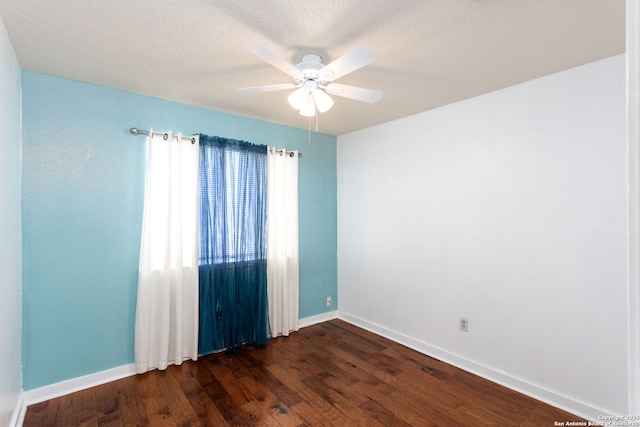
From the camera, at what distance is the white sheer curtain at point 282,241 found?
347 centimetres

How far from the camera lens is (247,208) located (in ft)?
10.7

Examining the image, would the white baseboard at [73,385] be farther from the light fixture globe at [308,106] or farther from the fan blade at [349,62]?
the fan blade at [349,62]

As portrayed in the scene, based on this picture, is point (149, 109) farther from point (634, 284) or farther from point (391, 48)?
point (634, 284)

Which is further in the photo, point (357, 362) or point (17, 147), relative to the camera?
point (357, 362)

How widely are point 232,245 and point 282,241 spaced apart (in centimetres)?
59

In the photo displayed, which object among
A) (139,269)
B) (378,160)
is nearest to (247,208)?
(139,269)

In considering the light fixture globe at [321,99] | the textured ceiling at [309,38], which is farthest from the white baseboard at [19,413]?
the light fixture globe at [321,99]

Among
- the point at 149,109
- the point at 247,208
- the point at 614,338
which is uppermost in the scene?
the point at 149,109

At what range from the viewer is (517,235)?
251 cm

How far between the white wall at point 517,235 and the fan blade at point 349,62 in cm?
159

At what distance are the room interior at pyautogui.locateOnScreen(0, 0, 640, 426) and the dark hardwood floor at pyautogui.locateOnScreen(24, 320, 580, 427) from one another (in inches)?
8.9

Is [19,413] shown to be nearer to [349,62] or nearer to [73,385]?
[73,385]

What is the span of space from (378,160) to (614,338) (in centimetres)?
247

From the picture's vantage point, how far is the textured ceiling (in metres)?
1.60
